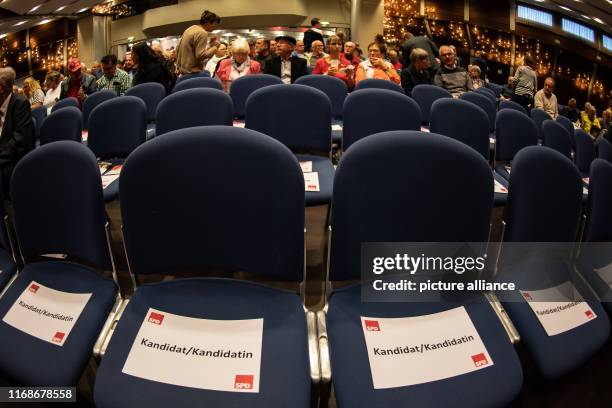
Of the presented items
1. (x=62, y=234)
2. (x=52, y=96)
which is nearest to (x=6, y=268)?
(x=62, y=234)

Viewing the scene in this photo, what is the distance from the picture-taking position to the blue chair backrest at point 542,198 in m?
1.27

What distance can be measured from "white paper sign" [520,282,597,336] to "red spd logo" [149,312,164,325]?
109 cm

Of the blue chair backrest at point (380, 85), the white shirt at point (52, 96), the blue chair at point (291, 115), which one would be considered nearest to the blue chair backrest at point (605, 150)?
the blue chair backrest at point (380, 85)

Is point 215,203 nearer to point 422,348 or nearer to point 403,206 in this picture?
point 403,206

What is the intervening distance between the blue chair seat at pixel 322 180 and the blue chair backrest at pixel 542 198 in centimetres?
62

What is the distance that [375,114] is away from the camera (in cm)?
243

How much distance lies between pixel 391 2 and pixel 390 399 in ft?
48.5

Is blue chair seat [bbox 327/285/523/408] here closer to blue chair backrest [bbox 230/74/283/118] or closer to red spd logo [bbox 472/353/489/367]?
red spd logo [bbox 472/353/489/367]

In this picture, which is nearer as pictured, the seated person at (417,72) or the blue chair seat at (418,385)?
the blue chair seat at (418,385)

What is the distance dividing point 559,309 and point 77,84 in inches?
231

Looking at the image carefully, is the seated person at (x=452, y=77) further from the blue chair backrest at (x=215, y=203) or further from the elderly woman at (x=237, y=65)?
the blue chair backrest at (x=215, y=203)

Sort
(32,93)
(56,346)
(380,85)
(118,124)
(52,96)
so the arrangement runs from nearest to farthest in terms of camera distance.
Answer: (56,346)
(118,124)
(380,85)
(52,96)
(32,93)

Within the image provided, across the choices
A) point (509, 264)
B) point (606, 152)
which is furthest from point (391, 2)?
point (509, 264)

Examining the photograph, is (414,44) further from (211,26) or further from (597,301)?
(597,301)
